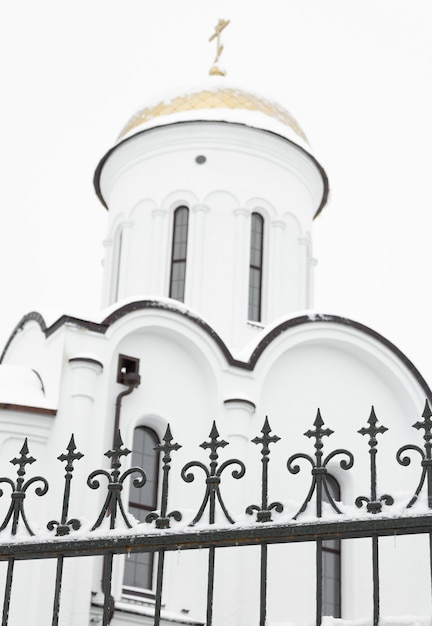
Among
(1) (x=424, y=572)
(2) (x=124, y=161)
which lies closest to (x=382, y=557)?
(1) (x=424, y=572)

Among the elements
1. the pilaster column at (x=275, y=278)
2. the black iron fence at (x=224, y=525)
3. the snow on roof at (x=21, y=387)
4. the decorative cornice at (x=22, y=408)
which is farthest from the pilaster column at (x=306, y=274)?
the black iron fence at (x=224, y=525)

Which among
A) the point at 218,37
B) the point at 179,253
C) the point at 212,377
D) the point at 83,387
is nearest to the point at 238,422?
the point at 212,377

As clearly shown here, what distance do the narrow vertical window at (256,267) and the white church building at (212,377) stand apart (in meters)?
0.02

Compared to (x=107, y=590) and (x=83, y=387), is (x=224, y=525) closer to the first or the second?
(x=107, y=590)

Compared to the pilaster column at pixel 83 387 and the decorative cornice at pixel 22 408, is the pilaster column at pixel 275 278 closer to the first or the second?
the pilaster column at pixel 83 387

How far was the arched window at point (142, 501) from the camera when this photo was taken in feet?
37.2

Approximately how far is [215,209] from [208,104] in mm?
1968

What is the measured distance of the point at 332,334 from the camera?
1354 centimetres

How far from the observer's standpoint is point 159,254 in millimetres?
15312

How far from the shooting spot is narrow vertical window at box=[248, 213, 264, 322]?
49.8ft

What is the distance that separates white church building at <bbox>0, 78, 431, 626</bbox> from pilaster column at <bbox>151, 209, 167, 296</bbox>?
4 centimetres

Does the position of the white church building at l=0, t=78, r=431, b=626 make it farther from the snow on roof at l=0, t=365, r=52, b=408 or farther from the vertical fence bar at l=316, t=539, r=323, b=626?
the vertical fence bar at l=316, t=539, r=323, b=626

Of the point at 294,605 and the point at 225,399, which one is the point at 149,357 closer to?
the point at 225,399

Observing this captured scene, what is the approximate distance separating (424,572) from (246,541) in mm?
9735
